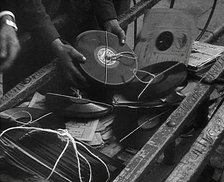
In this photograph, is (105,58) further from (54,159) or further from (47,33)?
(54,159)

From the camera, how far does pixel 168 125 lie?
223cm

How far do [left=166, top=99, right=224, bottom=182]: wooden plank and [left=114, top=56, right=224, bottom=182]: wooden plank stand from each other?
0.34 feet

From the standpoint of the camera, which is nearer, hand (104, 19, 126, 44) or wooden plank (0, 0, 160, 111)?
wooden plank (0, 0, 160, 111)

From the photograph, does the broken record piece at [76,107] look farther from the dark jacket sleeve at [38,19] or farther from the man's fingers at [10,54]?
the man's fingers at [10,54]

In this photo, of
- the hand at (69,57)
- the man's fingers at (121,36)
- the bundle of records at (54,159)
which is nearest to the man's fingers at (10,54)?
the bundle of records at (54,159)

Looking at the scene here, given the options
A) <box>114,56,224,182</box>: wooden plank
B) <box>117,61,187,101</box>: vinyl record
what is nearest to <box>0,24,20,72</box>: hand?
<box>114,56,224,182</box>: wooden plank

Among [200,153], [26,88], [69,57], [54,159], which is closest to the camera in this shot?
[200,153]

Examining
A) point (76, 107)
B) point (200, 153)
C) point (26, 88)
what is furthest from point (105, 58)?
point (200, 153)

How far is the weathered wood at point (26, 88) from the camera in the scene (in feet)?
8.14

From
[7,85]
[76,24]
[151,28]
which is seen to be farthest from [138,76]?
[7,85]

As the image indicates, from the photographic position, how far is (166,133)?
2.17 meters

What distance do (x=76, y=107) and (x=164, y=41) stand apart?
842 mm

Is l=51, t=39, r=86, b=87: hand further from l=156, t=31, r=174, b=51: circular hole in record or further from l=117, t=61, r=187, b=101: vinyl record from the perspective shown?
l=156, t=31, r=174, b=51: circular hole in record

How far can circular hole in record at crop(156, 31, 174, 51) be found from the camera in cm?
313
